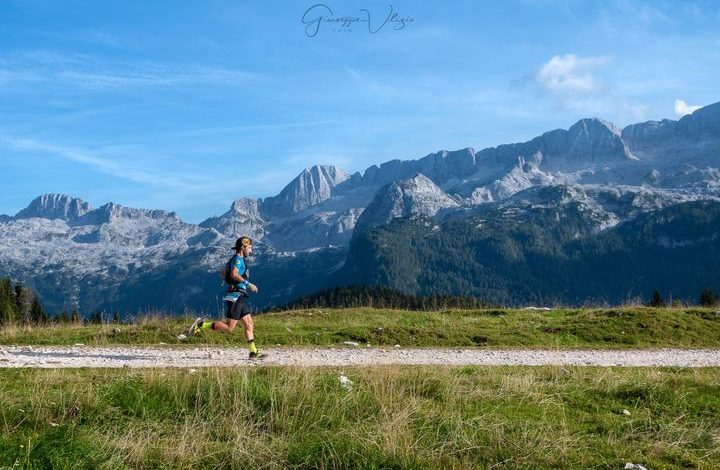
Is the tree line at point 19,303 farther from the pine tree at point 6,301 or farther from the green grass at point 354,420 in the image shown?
the green grass at point 354,420

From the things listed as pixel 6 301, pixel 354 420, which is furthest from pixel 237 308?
pixel 6 301

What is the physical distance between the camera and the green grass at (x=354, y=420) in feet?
30.3

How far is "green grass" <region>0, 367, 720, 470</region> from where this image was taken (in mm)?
9250

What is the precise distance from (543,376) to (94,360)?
11747 mm

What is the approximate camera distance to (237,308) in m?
19.0

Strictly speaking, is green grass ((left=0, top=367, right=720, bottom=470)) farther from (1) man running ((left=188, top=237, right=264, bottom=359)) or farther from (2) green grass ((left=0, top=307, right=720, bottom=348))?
(2) green grass ((left=0, top=307, right=720, bottom=348))

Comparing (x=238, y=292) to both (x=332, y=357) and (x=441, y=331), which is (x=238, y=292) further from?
(x=441, y=331)

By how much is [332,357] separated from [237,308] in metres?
3.11

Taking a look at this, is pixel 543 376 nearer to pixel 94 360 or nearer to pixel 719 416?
pixel 719 416

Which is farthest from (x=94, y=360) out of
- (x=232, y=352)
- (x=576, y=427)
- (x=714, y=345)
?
(x=714, y=345)

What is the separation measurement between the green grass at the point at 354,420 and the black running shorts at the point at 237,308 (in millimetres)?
4445

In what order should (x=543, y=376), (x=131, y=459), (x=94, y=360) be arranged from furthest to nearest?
(x=94, y=360)
(x=543, y=376)
(x=131, y=459)

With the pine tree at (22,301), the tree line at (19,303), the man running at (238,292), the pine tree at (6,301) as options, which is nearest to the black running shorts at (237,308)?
the man running at (238,292)

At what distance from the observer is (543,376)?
15.0 metres
